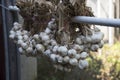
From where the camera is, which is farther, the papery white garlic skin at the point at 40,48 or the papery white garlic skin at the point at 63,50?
the papery white garlic skin at the point at 40,48

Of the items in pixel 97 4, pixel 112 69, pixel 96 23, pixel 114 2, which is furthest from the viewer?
pixel 114 2

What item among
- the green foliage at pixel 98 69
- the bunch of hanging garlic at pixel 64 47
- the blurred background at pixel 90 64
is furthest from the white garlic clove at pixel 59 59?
the green foliage at pixel 98 69

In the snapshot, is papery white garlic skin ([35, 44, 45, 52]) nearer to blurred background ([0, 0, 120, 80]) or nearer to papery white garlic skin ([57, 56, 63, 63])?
papery white garlic skin ([57, 56, 63, 63])

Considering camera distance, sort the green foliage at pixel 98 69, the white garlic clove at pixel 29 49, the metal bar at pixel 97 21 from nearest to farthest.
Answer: the metal bar at pixel 97 21 → the white garlic clove at pixel 29 49 → the green foliage at pixel 98 69

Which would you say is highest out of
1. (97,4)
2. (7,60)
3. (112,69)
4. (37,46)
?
(97,4)

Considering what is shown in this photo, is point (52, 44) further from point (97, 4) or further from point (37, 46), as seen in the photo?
point (97, 4)

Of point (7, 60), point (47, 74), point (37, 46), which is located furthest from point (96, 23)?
point (47, 74)

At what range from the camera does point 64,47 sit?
3.00ft

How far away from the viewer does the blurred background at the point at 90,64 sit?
1.76 metres

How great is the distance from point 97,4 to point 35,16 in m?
2.99

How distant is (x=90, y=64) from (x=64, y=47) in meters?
2.38

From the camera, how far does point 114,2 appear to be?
4.75 meters

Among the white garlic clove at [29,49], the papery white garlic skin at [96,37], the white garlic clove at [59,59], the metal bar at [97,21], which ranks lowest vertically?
the white garlic clove at [59,59]

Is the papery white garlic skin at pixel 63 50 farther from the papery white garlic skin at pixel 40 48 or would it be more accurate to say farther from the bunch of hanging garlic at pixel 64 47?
the papery white garlic skin at pixel 40 48
